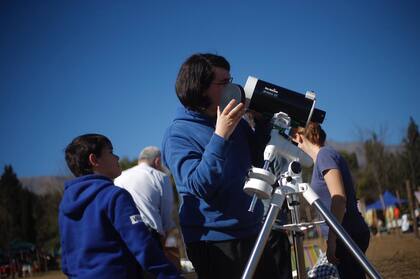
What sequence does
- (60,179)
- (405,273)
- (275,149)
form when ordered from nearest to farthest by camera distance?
1. (275,149)
2. (405,273)
3. (60,179)

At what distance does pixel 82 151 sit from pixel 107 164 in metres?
0.16

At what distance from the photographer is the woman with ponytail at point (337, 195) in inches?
120

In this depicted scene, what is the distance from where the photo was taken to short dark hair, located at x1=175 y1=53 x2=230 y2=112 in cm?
245

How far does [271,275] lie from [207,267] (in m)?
0.34

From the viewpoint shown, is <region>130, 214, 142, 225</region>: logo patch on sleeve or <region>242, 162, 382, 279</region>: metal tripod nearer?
<region>242, 162, 382, 279</region>: metal tripod

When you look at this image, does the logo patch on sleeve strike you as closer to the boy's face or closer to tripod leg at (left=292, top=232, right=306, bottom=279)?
the boy's face

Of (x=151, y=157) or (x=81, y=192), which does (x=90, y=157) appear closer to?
(x=81, y=192)

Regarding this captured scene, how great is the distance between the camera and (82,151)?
2537mm

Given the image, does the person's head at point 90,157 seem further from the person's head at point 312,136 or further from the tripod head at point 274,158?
the person's head at point 312,136

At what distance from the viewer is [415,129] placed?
47.0 meters

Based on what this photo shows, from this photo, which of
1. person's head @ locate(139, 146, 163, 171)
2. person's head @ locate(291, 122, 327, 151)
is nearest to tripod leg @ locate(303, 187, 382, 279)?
person's head @ locate(291, 122, 327, 151)

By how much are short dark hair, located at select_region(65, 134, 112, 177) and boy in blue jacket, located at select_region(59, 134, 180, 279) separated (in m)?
0.10

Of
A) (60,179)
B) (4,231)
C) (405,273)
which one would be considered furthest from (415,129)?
(405,273)

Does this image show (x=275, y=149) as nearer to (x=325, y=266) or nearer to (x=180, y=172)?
(x=180, y=172)
